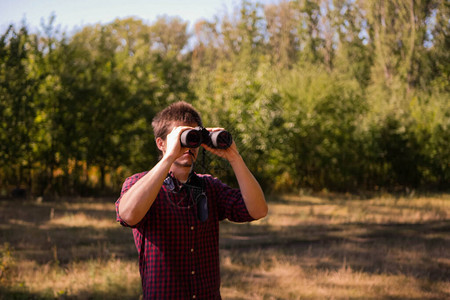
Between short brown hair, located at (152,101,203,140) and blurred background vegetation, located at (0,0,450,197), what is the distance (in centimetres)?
1101

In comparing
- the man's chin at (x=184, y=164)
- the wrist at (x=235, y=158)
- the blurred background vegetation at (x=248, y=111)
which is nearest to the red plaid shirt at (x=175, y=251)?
the man's chin at (x=184, y=164)

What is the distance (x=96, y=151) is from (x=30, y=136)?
2201 mm

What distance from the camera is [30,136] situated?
16703 mm

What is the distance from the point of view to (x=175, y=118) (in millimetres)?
2424

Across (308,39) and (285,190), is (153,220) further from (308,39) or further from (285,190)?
(308,39)

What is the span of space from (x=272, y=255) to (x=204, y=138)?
6.51m

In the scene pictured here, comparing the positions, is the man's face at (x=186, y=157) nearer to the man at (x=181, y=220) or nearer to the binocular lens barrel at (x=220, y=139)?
the man at (x=181, y=220)

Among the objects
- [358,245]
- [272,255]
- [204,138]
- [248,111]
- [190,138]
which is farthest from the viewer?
[248,111]

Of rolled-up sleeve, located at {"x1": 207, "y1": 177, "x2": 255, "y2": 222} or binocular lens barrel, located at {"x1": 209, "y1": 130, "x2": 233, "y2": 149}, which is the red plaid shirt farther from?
binocular lens barrel, located at {"x1": 209, "y1": 130, "x2": 233, "y2": 149}

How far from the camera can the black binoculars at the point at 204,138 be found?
85.8 inches

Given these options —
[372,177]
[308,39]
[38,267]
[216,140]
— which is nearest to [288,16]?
[308,39]

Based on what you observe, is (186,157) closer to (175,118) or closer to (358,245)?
(175,118)

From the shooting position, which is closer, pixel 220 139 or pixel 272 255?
pixel 220 139

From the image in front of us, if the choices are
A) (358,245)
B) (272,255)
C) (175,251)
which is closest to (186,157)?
(175,251)
